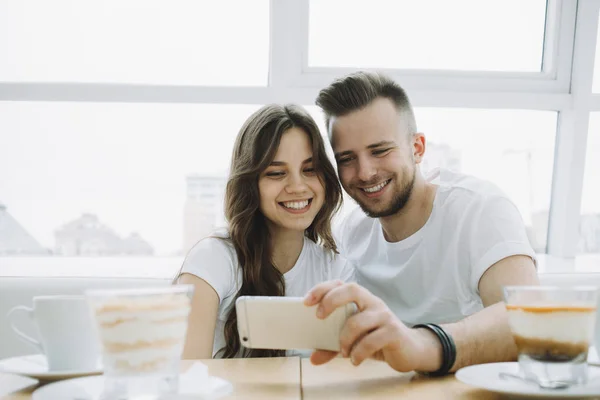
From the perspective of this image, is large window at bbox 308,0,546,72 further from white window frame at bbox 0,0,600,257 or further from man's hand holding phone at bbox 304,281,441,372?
man's hand holding phone at bbox 304,281,441,372

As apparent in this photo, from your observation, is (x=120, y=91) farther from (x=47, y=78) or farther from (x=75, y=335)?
Result: (x=75, y=335)

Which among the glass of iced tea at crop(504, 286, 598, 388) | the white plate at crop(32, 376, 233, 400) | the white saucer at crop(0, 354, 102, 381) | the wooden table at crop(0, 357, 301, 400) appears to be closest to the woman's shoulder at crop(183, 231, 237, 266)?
the wooden table at crop(0, 357, 301, 400)

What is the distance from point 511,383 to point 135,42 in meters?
2.27

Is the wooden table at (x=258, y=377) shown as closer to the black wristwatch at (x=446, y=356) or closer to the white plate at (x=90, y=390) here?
the white plate at (x=90, y=390)

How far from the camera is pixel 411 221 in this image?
2.02 meters

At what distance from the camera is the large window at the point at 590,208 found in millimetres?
3010

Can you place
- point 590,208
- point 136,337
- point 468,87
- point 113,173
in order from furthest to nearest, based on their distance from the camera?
point 590,208, point 113,173, point 468,87, point 136,337

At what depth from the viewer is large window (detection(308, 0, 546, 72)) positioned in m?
2.78

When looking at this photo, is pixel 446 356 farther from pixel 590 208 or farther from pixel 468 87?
pixel 590 208

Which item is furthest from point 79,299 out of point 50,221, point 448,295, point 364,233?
point 50,221

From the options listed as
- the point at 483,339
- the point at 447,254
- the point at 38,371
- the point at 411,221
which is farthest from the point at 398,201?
the point at 38,371

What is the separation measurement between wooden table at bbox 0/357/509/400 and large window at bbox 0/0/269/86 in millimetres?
1778

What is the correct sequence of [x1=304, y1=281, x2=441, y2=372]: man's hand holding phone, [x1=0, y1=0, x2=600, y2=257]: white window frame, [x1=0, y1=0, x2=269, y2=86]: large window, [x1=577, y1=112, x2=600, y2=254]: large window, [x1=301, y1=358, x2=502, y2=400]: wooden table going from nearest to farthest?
[x1=301, y1=358, x2=502, y2=400]: wooden table < [x1=304, y1=281, x2=441, y2=372]: man's hand holding phone < [x1=0, y1=0, x2=600, y2=257]: white window frame < [x1=0, y1=0, x2=269, y2=86]: large window < [x1=577, y1=112, x2=600, y2=254]: large window

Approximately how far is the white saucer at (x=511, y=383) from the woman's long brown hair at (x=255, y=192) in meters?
0.85
